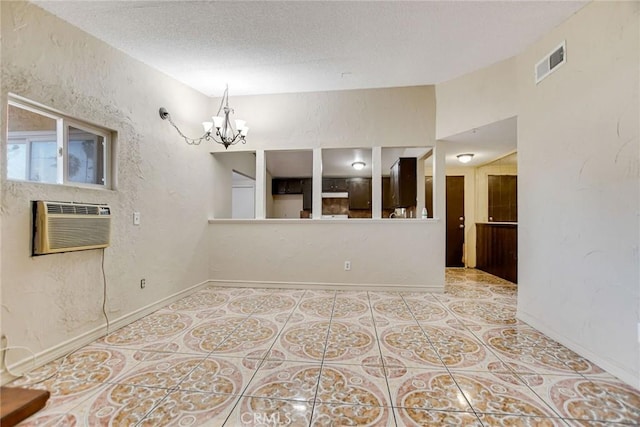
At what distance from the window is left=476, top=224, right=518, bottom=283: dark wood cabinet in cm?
550

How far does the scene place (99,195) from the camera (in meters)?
2.40

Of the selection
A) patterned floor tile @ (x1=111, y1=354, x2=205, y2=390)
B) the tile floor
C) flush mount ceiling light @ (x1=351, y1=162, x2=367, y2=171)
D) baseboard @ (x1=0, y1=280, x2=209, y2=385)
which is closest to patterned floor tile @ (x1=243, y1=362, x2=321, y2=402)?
the tile floor

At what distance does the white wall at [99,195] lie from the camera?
5.98ft

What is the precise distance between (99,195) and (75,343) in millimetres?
1245

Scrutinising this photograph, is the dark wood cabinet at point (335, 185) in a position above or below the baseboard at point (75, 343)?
above

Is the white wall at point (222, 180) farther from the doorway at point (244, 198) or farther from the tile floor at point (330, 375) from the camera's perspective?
the doorway at point (244, 198)

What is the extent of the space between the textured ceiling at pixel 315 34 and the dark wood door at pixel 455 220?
283cm

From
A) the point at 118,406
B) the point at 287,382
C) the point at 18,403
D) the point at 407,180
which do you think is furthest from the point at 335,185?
the point at 18,403

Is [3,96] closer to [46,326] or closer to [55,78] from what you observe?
[55,78]

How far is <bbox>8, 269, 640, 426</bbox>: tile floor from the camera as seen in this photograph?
1.44m

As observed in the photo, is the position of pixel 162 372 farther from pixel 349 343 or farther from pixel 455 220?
pixel 455 220

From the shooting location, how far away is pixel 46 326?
199 centimetres

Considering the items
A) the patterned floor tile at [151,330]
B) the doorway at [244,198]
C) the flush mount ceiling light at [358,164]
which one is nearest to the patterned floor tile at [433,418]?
the patterned floor tile at [151,330]

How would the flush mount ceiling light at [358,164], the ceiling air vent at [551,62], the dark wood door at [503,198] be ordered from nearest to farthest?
the ceiling air vent at [551,62] < the dark wood door at [503,198] < the flush mount ceiling light at [358,164]
